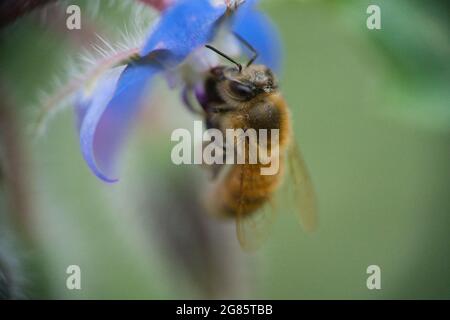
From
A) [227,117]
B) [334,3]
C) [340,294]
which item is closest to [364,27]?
[334,3]

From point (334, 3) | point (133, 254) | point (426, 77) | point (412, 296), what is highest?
point (334, 3)

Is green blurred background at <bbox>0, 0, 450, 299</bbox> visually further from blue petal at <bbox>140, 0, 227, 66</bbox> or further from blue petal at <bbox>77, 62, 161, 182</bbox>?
blue petal at <bbox>140, 0, 227, 66</bbox>

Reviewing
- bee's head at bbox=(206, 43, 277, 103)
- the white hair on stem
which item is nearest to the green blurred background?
the white hair on stem

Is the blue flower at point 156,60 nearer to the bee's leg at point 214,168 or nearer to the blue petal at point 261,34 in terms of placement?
the blue petal at point 261,34

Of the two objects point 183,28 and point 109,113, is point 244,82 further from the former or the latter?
point 109,113

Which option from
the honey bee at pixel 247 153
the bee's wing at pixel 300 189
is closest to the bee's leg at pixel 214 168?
the honey bee at pixel 247 153
